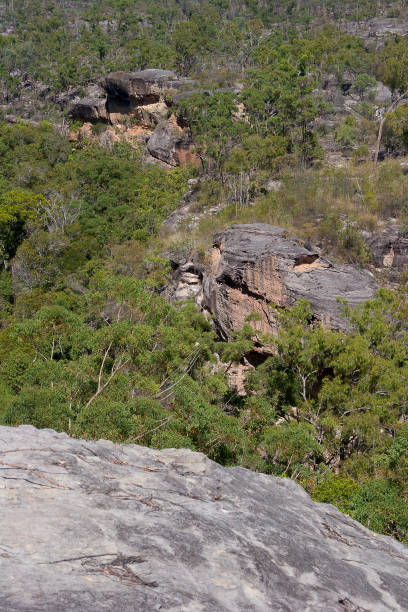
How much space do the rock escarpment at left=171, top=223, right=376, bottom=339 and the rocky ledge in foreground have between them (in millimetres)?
10831

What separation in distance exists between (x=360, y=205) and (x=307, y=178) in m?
4.66

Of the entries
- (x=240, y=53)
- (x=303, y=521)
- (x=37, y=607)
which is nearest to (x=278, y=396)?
(x=303, y=521)

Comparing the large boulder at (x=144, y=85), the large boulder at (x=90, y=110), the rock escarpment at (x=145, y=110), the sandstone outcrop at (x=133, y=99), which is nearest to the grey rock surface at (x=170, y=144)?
the rock escarpment at (x=145, y=110)

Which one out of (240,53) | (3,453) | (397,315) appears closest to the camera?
(3,453)

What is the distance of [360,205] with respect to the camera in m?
24.3

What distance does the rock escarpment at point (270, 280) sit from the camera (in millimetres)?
18094

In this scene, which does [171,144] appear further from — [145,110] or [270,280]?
[270,280]

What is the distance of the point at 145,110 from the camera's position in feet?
→ 172

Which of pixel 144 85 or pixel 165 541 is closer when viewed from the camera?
pixel 165 541

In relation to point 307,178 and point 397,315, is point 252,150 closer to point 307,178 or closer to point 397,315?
point 307,178

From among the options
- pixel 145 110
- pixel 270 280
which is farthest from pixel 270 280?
pixel 145 110

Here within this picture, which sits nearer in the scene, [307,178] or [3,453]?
[3,453]

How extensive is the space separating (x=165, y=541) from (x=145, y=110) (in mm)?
51907

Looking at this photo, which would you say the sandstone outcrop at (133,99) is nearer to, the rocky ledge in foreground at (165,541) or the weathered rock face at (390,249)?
the weathered rock face at (390,249)
